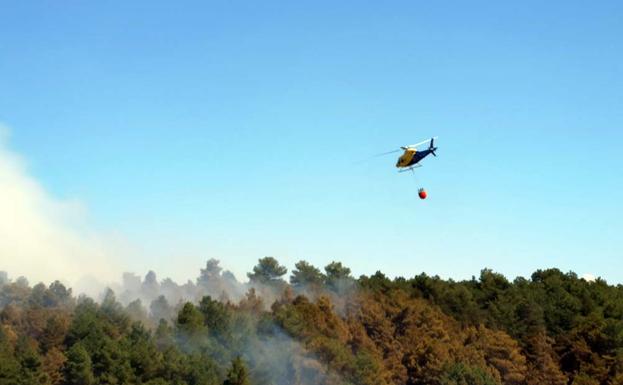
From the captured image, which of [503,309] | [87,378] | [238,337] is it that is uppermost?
[503,309]

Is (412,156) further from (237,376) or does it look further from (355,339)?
(355,339)

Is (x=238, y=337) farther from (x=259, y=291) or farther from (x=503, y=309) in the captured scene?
(x=259, y=291)

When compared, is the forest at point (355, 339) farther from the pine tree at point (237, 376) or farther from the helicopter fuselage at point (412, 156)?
the helicopter fuselage at point (412, 156)

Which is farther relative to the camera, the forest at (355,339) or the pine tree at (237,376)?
the forest at (355,339)

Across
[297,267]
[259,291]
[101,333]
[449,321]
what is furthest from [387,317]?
[259,291]

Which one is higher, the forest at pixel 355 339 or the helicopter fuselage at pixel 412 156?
the helicopter fuselage at pixel 412 156

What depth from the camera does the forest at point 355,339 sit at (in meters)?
85.0

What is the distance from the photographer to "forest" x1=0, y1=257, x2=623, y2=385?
8500 cm

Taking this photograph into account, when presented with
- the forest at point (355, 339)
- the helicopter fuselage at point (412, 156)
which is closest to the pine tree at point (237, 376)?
the forest at point (355, 339)

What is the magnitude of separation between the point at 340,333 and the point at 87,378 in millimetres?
34212

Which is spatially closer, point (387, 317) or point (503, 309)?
point (387, 317)

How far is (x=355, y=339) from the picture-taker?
353 ft

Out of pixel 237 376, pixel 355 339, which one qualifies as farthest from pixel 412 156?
pixel 355 339

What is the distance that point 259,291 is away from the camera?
188250 mm
